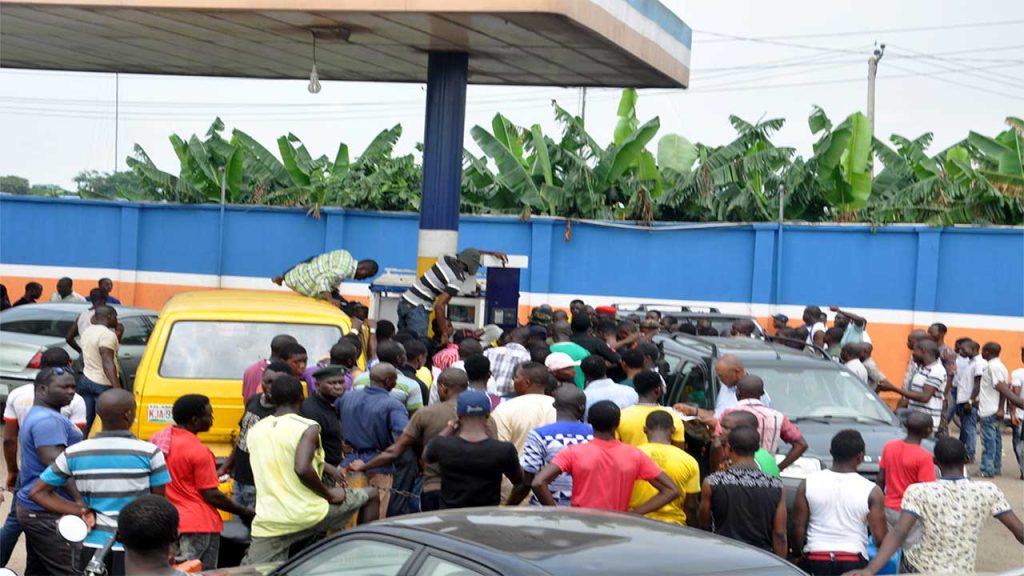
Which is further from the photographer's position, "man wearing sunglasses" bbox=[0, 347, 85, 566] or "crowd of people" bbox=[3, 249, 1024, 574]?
"man wearing sunglasses" bbox=[0, 347, 85, 566]

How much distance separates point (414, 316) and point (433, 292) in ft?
1.70

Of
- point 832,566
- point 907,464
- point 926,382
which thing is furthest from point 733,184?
point 832,566

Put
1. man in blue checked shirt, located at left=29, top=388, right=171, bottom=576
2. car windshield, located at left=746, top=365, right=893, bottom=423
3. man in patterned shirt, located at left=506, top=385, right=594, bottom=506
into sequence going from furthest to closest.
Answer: car windshield, located at left=746, top=365, right=893, bottom=423, man in patterned shirt, located at left=506, top=385, right=594, bottom=506, man in blue checked shirt, located at left=29, top=388, right=171, bottom=576

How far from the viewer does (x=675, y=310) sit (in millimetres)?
19578

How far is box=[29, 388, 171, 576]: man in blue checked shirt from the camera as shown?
6.31 m

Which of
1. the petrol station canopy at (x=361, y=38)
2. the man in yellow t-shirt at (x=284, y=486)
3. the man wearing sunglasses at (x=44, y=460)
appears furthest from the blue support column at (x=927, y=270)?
the man wearing sunglasses at (x=44, y=460)

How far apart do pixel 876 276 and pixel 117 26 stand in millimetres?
13246

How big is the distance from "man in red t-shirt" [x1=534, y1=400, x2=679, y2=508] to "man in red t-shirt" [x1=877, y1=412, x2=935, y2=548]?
1929mm

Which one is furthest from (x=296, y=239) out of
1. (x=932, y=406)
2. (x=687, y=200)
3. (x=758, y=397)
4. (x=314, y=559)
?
(x=314, y=559)

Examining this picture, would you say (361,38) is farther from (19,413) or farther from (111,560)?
(111,560)

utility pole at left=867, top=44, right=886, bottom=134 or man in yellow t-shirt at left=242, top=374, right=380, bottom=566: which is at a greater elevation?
utility pole at left=867, top=44, right=886, bottom=134

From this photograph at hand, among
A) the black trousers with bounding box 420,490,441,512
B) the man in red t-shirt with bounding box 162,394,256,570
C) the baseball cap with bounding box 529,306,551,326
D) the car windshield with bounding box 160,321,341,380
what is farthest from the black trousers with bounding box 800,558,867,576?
the baseball cap with bounding box 529,306,551,326

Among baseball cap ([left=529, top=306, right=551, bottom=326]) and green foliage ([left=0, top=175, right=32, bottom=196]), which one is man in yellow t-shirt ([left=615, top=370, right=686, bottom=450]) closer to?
baseball cap ([left=529, top=306, right=551, bottom=326])

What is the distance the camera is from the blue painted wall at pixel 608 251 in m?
21.5
